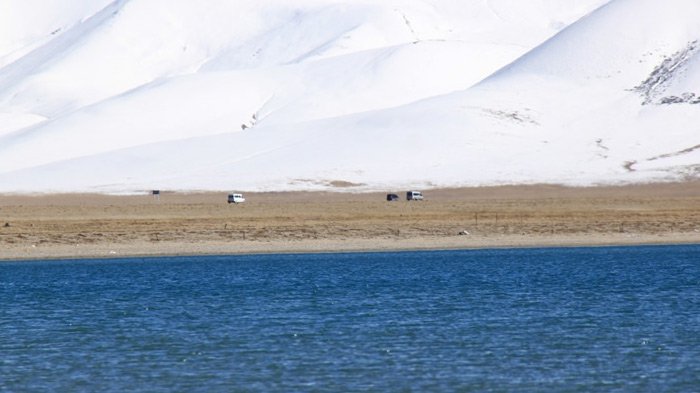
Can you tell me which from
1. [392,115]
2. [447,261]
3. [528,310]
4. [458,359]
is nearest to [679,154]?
[392,115]

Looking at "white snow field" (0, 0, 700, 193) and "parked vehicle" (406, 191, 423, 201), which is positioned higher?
"white snow field" (0, 0, 700, 193)

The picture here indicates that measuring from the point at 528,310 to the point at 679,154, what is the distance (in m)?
85.0

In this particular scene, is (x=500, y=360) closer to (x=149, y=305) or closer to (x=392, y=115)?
(x=149, y=305)

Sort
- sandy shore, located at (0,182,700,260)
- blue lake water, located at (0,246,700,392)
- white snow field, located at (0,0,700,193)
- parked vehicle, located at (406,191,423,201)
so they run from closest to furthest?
blue lake water, located at (0,246,700,392) < sandy shore, located at (0,182,700,260) < parked vehicle, located at (406,191,423,201) < white snow field, located at (0,0,700,193)

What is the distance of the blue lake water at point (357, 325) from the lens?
90.1 feet

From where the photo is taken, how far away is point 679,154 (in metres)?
119

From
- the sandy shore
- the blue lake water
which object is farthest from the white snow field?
the blue lake water

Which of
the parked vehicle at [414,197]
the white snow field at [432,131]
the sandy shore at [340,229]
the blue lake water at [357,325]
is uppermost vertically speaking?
the white snow field at [432,131]

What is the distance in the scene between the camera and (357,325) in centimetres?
3397

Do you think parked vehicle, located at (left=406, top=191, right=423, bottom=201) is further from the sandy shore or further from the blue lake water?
the blue lake water

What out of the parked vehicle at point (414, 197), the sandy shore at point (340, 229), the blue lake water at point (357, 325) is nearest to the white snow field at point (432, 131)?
the parked vehicle at point (414, 197)

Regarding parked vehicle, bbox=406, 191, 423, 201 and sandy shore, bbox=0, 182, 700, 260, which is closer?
sandy shore, bbox=0, 182, 700, 260

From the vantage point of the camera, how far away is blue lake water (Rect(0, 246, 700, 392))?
27469mm

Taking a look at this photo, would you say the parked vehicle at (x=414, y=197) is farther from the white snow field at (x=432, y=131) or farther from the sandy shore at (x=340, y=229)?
the white snow field at (x=432, y=131)
